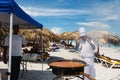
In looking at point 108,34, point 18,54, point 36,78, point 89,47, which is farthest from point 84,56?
point 108,34

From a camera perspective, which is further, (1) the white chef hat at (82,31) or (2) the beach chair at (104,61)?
(2) the beach chair at (104,61)

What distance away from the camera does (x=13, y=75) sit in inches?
272

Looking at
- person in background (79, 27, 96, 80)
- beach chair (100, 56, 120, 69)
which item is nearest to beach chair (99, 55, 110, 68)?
beach chair (100, 56, 120, 69)

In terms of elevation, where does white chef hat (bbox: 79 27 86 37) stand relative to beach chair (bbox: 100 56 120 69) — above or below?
above

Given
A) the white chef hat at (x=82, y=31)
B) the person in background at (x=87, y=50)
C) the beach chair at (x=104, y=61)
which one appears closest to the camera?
the white chef hat at (x=82, y=31)

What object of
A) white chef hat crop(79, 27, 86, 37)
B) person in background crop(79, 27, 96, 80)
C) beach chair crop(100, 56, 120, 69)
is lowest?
beach chair crop(100, 56, 120, 69)

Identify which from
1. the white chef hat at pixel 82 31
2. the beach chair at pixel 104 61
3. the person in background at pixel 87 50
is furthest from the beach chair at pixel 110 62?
the white chef hat at pixel 82 31

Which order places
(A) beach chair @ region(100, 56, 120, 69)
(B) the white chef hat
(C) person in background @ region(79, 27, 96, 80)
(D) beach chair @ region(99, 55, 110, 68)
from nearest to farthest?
(B) the white chef hat → (C) person in background @ region(79, 27, 96, 80) → (A) beach chair @ region(100, 56, 120, 69) → (D) beach chair @ region(99, 55, 110, 68)

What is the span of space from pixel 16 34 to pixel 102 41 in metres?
14.9

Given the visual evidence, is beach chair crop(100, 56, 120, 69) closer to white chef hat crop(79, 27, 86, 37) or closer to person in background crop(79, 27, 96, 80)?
person in background crop(79, 27, 96, 80)

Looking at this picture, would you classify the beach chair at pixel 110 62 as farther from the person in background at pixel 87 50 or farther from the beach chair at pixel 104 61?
the person in background at pixel 87 50

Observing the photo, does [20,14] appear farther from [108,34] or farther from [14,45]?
[108,34]

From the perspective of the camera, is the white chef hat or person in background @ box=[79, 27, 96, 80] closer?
the white chef hat

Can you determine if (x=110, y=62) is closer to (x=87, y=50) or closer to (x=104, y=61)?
(x=104, y=61)
